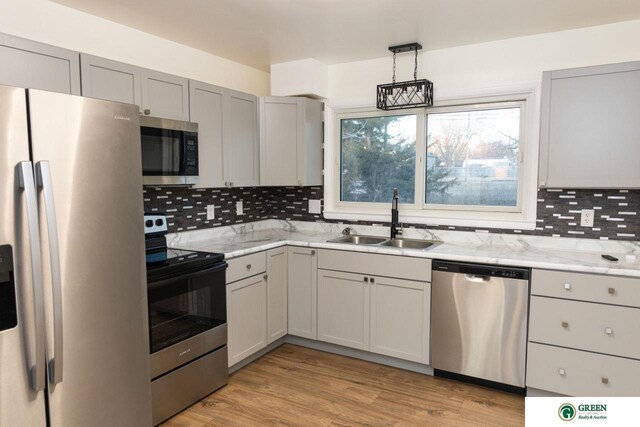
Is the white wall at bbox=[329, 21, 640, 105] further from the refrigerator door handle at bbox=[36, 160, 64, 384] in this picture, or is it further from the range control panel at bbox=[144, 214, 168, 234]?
the refrigerator door handle at bbox=[36, 160, 64, 384]

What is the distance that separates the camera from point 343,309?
334cm

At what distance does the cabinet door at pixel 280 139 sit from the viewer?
12.0 ft

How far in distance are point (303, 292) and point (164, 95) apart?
1.81 m

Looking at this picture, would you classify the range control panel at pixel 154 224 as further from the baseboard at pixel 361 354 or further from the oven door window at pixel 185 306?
the baseboard at pixel 361 354

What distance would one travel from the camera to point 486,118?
3338 millimetres

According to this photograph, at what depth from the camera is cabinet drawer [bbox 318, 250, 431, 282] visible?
9.87 ft

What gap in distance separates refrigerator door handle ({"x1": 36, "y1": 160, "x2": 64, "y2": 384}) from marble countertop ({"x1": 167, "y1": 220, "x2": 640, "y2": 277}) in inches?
54.0

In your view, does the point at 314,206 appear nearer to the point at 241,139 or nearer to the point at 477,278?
the point at 241,139

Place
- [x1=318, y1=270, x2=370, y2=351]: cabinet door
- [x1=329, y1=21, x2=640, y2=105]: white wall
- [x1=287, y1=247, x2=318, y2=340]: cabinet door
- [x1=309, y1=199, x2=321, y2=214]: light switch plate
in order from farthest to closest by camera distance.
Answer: [x1=309, y1=199, x2=321, y2=214]: light switch plate → [x1=287, y1=247, x2=318, y2=340]: cabinet door → [x1=318, y1=270, x2=370, y2=351]: cabinet door → [x1=329, y1=21, x2=640, y2=105]: white wall

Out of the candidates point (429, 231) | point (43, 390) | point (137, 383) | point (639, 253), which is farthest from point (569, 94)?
point (43, 390)

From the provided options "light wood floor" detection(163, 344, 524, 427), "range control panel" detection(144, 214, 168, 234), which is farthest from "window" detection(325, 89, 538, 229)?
"range control panel" detection(144, 214, 168, 234)

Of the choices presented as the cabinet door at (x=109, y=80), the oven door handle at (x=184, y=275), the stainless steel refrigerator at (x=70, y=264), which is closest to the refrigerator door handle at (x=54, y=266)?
the stainless steel refrigerator at (x=70, y=264)

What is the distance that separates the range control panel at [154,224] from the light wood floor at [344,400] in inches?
44.1

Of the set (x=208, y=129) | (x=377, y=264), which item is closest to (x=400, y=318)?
(x=377, y=264)
